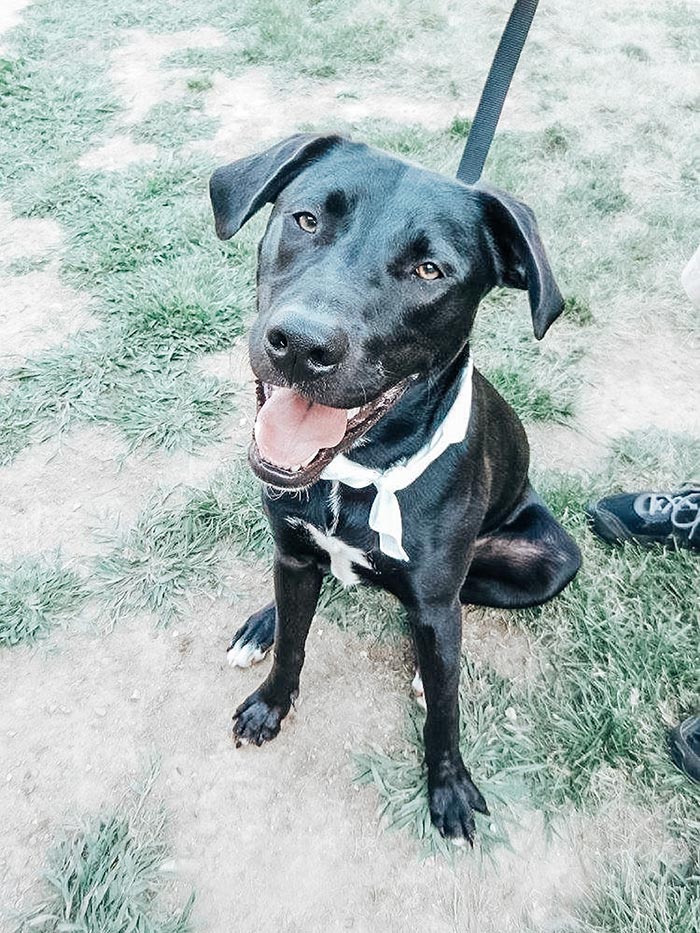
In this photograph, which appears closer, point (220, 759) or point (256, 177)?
point (256, 177)

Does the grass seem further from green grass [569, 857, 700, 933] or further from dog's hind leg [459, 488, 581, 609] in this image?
dog's hind leg [459, 488, 581, 609]

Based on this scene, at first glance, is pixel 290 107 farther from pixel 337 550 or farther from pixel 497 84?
pixel 337 550

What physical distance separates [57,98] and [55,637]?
5.33 m

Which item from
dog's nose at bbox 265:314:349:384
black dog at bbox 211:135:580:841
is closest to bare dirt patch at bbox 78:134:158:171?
black dog at bbox 211:135:580:841

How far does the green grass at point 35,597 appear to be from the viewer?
2.84 metres

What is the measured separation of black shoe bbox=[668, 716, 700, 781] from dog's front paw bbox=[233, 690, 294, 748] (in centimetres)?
128

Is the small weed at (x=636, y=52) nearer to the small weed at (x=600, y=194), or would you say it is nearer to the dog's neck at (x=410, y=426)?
the small weed at (x=600, y=194)

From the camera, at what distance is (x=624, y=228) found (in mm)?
5020

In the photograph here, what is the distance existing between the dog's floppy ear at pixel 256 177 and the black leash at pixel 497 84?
1.96 ft

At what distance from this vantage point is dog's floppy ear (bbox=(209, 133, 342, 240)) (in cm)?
189

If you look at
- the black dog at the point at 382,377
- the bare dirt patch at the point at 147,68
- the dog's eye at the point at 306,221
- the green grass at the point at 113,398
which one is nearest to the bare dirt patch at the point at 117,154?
the bare dirt patch at the point at 147,68

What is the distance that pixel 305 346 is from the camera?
5.03 feet

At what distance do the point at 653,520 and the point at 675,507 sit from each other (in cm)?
11

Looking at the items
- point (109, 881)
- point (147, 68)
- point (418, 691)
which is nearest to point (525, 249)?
point (418, 691)
